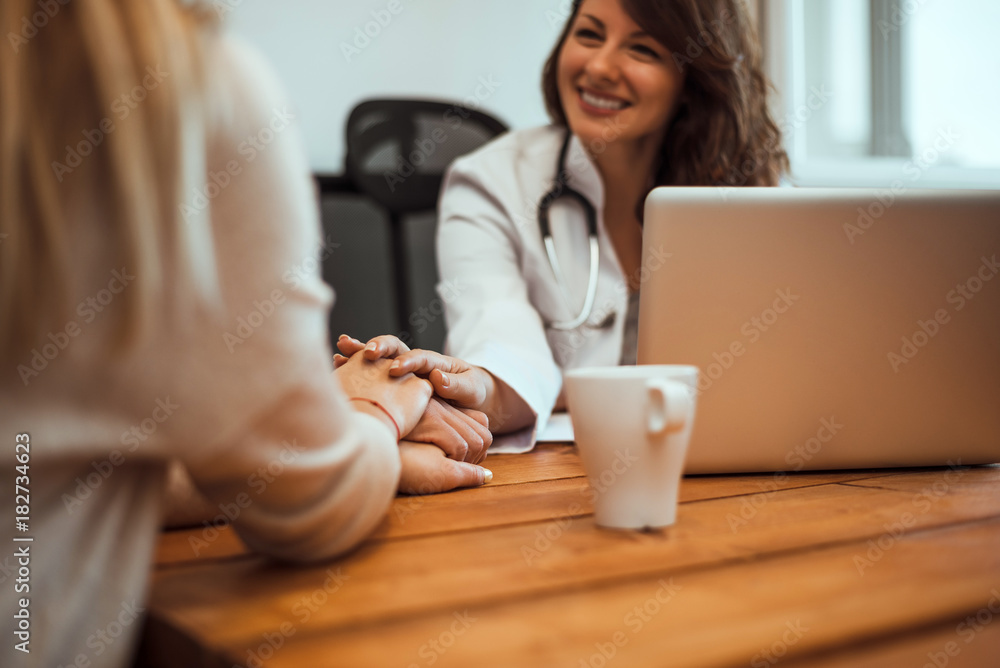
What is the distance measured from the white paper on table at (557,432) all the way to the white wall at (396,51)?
1211mm

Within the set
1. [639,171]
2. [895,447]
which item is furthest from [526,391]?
[639,171]

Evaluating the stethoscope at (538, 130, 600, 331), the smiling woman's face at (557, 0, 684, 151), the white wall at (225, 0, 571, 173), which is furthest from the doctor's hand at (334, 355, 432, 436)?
the white wall at (225, 0, 571, 173)

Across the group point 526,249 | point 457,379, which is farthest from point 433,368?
point 526,249

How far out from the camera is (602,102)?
1.53 meters

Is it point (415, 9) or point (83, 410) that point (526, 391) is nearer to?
point (83, 410)

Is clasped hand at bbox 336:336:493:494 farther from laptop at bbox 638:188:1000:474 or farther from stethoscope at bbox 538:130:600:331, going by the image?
stethoscope at bbox 538:130:600:331

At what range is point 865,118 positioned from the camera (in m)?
2.73

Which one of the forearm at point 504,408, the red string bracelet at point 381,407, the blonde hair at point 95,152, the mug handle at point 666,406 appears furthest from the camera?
the forearm at point 504,408

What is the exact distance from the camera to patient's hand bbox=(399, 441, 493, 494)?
27.7 inches

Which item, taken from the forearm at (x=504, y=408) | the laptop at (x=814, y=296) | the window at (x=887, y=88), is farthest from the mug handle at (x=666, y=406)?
the window at (x=887, y=88)

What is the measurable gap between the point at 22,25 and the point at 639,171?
4.37 ft

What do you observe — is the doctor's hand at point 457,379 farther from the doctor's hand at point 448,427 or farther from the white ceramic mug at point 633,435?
the white ceramic mug at point 633,435

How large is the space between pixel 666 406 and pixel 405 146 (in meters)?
1.42

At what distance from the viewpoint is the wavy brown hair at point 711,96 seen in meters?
1.45
